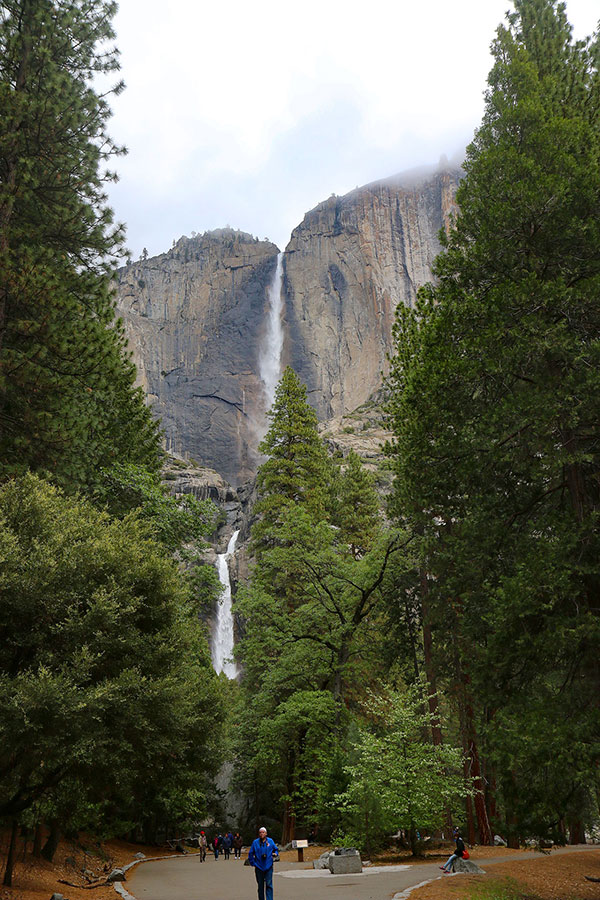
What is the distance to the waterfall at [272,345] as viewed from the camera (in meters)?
101

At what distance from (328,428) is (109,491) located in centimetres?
6975

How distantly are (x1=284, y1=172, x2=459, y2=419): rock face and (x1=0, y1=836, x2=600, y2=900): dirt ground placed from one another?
8080cm

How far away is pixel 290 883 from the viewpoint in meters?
13.6

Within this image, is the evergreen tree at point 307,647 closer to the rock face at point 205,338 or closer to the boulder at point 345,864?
the boulder at point 345,864

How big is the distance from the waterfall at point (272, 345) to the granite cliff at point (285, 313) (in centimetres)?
88

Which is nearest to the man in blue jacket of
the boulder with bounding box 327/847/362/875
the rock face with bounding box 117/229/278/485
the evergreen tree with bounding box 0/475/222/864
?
the evergreen tree with bounding box 0/475/222/864

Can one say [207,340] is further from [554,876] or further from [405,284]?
[554,876]

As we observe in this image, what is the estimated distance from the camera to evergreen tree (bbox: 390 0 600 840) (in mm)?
9922

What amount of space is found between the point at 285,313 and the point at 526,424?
9718 centimetres

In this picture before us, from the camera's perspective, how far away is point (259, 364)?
103 m

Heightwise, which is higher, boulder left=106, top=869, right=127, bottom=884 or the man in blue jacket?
the man in blue jacket

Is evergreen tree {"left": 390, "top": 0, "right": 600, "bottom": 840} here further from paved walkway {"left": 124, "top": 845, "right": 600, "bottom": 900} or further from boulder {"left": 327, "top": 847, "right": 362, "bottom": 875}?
boulder {"left": 327, "top": 847, "right": 362, "bottom": 875}

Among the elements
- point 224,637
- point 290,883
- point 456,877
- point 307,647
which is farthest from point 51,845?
point 224,637

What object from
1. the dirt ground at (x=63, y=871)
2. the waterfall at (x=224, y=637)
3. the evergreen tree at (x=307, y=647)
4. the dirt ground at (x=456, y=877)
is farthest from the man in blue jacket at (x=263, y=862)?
the waterfall at (x=224, y=637)
